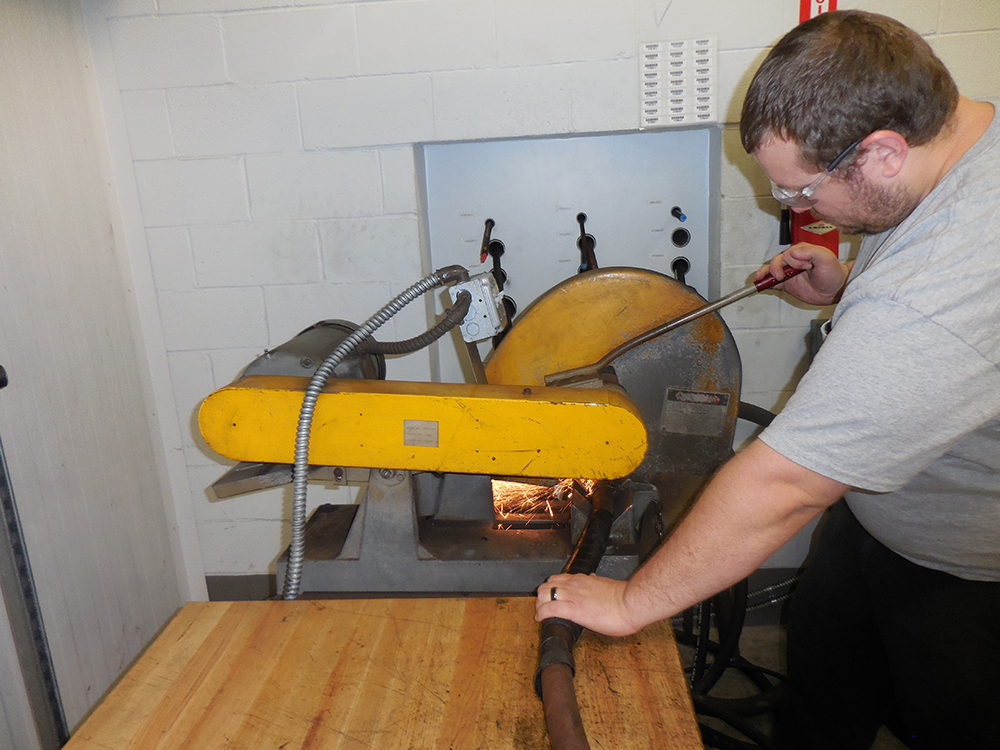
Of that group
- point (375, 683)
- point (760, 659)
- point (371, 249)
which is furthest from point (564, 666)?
point (760, 659)

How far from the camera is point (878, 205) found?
3.23 ft

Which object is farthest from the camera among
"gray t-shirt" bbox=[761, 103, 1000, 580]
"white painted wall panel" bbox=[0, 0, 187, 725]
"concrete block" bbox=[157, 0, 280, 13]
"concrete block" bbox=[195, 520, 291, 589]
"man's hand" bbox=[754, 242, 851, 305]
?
"concrete block" bbox=[195, 520, 291, 589]

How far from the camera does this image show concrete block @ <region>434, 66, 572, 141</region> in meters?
2.07

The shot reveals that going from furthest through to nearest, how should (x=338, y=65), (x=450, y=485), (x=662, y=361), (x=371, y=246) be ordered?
1. (x=371, y=246)
2. (x=338, y=65)
3. (x=662, y=361)
4. (x=450, y=485)

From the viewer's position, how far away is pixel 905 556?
1.24m

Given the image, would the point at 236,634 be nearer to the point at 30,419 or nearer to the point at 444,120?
the point at 30,419

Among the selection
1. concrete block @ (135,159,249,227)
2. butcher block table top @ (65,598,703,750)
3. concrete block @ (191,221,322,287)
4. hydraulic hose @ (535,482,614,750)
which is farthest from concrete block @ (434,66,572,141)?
butcher block table top @ (65,598,703,750)

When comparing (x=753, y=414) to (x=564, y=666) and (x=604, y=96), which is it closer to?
(x=604, y=96)

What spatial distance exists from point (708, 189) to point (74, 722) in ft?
8.17

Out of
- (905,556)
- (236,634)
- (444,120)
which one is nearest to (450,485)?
(236,634)

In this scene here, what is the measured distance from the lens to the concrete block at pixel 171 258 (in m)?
2.24

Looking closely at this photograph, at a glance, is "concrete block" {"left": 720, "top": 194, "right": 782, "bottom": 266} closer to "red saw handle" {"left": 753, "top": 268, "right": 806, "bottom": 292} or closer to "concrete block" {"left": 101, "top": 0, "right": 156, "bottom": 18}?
Answer: "red saw handle" {"left": 753, "top": 268, "right": 806, "bottom": 292}

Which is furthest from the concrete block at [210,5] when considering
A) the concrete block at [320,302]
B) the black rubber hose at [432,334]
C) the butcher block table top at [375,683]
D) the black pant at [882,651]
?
the black pant at [882,651]

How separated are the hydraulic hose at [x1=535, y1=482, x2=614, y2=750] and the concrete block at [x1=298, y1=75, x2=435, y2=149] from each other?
4.61 feet
